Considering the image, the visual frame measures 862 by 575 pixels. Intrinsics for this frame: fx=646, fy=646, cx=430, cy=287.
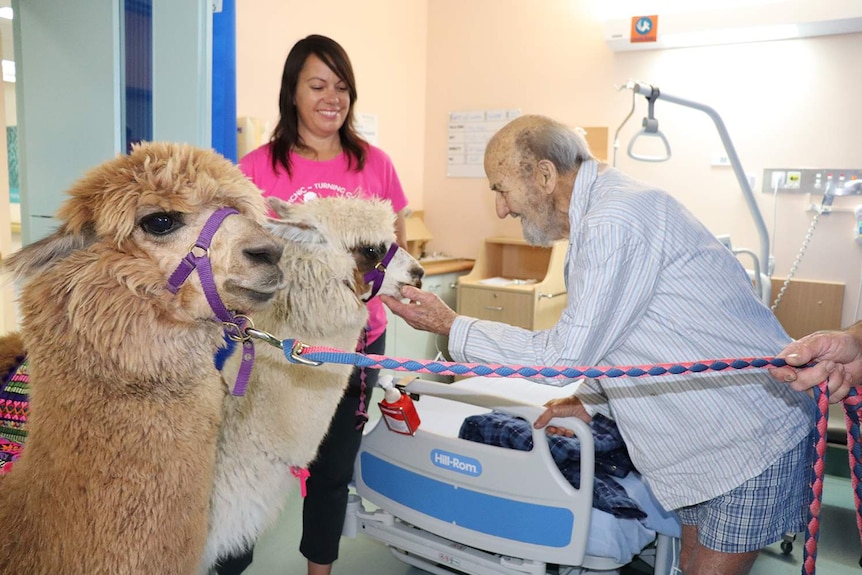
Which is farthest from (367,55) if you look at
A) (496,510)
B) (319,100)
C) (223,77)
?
(496,510)

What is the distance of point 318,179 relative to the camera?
2201mm

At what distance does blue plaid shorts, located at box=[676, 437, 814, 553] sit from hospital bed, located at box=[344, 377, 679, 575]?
48 centimetres

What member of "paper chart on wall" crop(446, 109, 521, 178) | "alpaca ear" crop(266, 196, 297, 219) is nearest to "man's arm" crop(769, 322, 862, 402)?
"alpaca ear" crop(266, 196, 297, 219)

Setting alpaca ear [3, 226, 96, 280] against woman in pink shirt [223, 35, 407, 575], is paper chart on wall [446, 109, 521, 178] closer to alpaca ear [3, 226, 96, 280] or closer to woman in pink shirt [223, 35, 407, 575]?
woman in pink shirt [223, 35, 407, 575]

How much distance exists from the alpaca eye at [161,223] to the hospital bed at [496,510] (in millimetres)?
1350

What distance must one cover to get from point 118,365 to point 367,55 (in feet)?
15.8

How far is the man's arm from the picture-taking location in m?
1.25

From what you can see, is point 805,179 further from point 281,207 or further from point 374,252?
point 281,207

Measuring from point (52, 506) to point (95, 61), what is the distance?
1.50 meters

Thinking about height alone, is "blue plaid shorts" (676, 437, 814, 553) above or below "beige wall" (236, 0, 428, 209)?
below

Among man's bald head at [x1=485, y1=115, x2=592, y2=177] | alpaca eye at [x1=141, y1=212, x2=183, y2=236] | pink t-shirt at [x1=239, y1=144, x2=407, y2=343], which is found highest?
man's bald head at [x1=485, y1=115, x2=592, y2=177]

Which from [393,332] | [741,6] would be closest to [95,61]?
[393,332]

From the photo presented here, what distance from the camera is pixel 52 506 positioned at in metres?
1.01

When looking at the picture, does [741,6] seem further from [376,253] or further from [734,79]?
[376,253]
